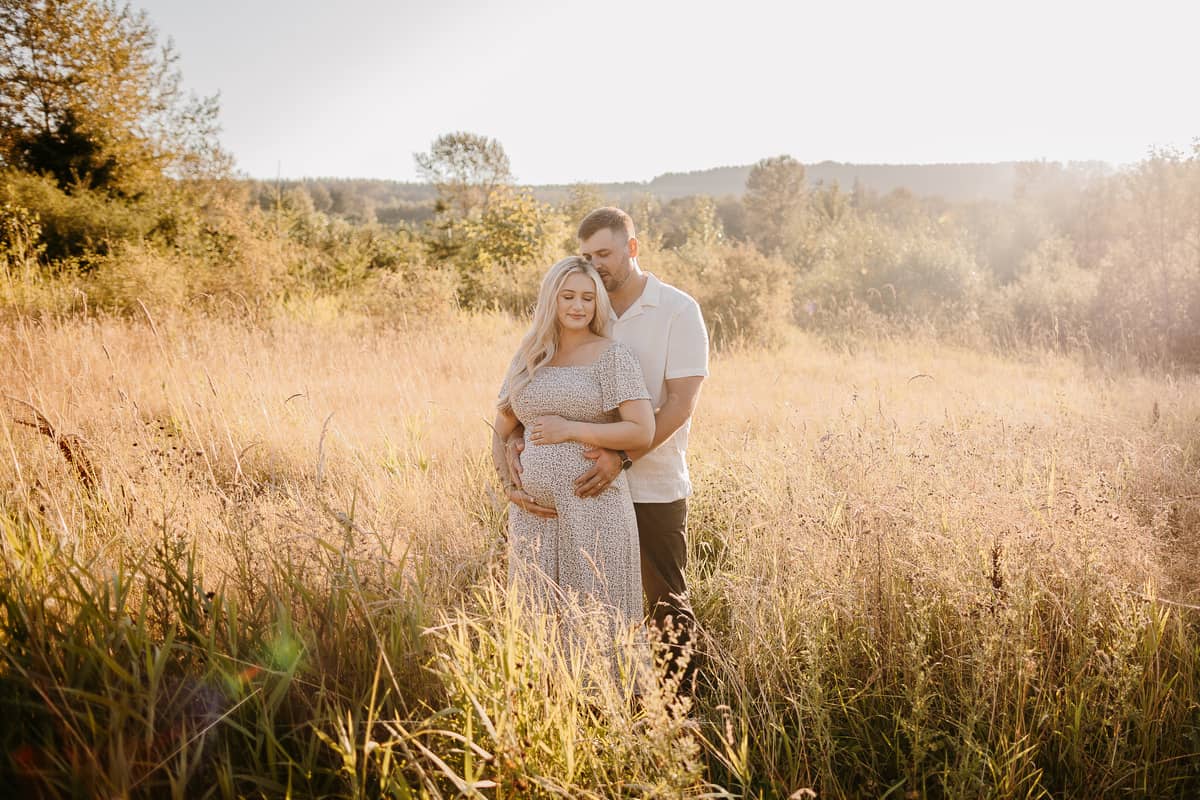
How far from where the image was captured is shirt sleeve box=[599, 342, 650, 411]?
2775 millimetres

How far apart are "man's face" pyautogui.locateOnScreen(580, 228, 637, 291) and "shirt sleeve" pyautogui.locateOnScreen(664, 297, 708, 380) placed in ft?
1.08

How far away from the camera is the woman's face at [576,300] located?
281 centimetres

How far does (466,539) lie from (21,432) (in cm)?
341

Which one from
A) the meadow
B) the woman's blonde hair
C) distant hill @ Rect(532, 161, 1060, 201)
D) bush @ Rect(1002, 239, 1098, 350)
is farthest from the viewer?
distant hill @ Rect(532, 161, 1060, 201)

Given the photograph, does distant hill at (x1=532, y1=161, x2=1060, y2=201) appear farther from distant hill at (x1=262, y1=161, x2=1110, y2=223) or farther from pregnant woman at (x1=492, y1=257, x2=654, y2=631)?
pregnant woman at (x1=492, y1=257, x2=654, y2=631)

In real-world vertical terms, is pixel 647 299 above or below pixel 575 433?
above

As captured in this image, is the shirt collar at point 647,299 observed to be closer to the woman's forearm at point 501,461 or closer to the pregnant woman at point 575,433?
the pregnant woman at point 575,433

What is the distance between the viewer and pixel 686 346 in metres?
3.01

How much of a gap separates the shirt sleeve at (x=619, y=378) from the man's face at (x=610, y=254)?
0.40 metres

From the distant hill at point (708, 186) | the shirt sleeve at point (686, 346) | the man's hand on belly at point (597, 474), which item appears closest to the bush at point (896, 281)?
the shirt sleeve at point (686, 346)

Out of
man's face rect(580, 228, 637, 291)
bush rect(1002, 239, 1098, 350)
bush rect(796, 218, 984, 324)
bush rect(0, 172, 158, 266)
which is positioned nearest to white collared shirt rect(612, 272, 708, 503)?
man's face rect(580, 228, 637, 291)

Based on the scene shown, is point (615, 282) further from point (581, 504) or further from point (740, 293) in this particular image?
Answer: point (740, 293)

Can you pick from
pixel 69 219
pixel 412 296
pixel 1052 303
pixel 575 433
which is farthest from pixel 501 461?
pixel 69 219

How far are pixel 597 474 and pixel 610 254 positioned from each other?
1008 millimetres
